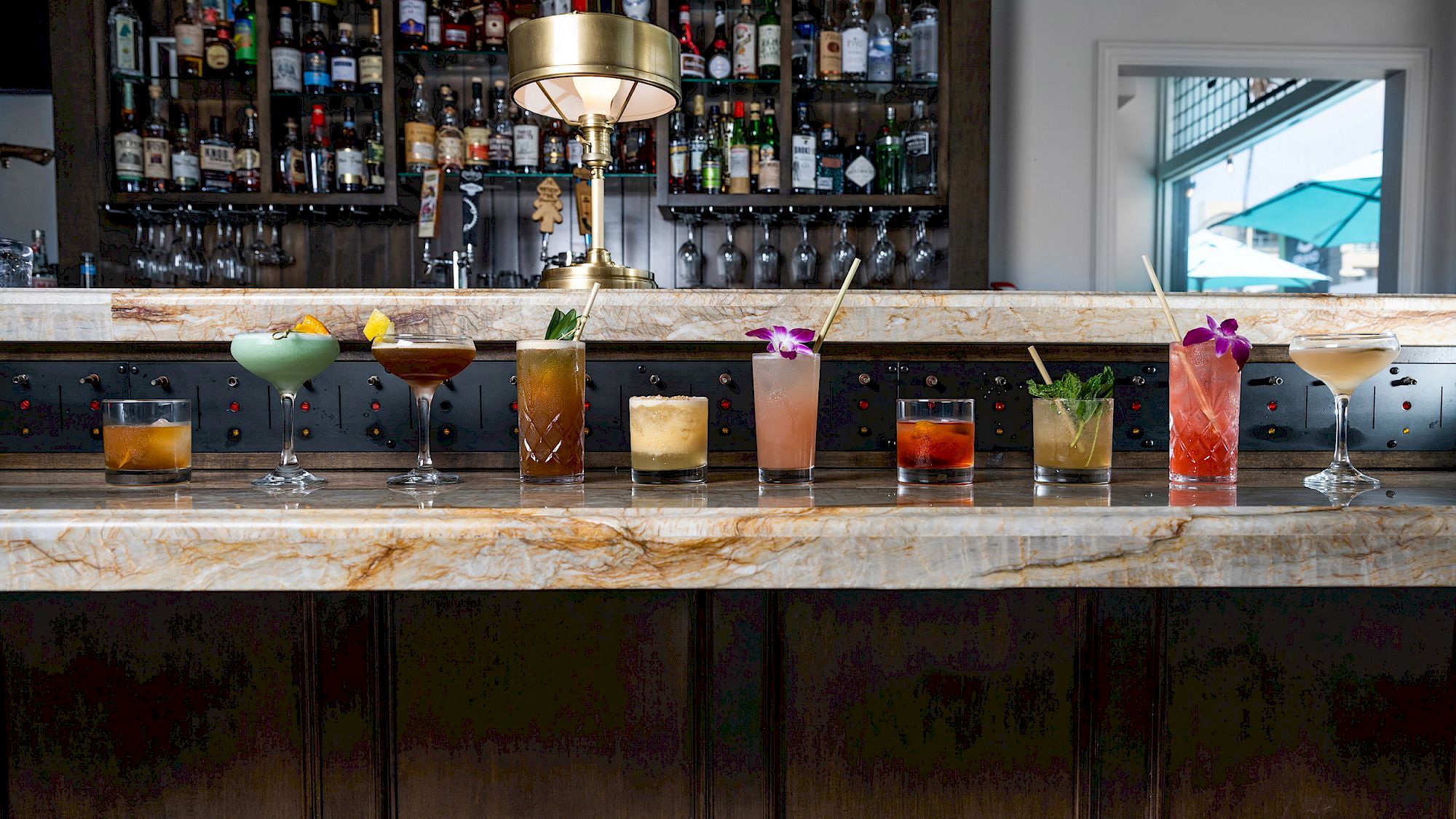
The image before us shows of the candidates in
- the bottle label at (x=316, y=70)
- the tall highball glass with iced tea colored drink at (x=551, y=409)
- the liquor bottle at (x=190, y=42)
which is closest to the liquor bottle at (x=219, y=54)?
the liquor bottle at (x=190, y=42)

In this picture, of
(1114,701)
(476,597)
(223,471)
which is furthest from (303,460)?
(1114,701)

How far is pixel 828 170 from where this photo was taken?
275 cm

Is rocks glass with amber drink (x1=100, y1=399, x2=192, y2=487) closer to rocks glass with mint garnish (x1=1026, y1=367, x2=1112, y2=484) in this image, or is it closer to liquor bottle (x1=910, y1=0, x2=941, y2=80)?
rocks glass with mint garnish (x1=1026, y1=367, x2=1112, y2=484)

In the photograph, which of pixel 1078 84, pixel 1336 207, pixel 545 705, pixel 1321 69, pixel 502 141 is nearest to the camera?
pixel 545 705

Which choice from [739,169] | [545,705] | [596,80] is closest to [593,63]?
[596,80]

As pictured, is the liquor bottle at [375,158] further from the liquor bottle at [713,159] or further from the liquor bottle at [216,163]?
the liquor bottle at [713,159]

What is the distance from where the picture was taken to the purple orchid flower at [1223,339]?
913 millimetres

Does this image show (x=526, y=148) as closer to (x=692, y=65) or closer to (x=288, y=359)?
(x=692, y=65)

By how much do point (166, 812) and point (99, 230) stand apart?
2427 millimetres

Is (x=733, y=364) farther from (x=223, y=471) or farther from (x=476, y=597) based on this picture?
(x=223, y=471)

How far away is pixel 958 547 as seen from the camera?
0.75 metres

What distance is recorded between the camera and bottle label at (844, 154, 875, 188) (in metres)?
2.79

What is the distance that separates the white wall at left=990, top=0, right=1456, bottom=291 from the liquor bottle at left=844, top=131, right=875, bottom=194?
59cm

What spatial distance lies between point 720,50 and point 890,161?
0.65m
